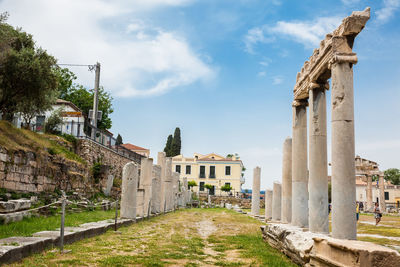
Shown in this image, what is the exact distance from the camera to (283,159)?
14.1 metres

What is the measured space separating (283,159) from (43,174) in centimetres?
1017

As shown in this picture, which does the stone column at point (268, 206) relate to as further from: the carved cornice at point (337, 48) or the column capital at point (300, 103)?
the carved cornice at point (337, 48)

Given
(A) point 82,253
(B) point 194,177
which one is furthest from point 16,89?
(B) point 194,177

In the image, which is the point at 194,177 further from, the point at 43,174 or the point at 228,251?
the point at 228,251

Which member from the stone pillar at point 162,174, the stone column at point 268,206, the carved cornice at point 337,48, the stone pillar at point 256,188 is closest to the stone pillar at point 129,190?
the carved cornice at point 337,48

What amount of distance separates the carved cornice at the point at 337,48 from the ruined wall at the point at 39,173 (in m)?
10.8

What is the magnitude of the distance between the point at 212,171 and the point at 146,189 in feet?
145

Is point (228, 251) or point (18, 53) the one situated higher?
point (18, 53)

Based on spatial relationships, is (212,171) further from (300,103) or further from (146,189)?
(300,103)

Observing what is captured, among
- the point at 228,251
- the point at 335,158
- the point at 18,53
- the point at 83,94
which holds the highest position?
the point at 83,94

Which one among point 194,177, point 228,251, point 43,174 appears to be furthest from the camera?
point 194,177

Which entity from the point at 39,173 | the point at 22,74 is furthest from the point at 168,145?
the point at 39,173

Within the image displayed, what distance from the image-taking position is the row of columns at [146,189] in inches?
562

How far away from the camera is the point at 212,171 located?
61.6m
